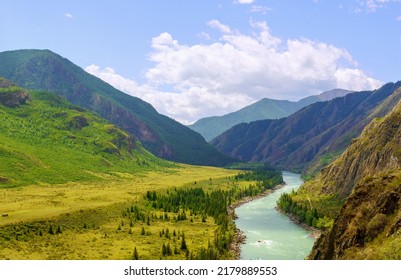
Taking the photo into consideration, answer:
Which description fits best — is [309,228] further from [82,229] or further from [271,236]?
[82,229]

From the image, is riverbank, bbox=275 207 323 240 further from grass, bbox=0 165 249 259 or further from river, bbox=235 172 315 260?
grass, bbox=0 165 249 259

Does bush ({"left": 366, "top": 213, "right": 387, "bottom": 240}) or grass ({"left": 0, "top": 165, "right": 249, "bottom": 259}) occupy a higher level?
bush ({"left": 366, "top": 213, "right": 387, "bottom": 240})

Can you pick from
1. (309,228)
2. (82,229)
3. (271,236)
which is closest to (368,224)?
(271,236)

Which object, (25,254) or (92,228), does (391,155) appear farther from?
(25,254)

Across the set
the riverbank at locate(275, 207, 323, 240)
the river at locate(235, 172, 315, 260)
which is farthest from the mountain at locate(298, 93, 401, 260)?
the riverbank at locate(275, 207, 323, 240)

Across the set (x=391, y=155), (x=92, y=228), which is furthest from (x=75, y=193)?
(x=391, y=155)

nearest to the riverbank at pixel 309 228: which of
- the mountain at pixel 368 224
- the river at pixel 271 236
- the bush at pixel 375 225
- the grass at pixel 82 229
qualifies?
the river at pixel 271 236

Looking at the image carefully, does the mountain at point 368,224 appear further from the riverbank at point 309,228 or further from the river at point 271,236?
the riverbank at point 309,228
